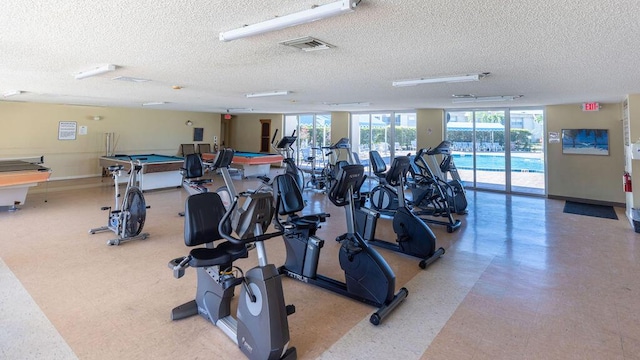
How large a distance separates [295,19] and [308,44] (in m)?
0.79

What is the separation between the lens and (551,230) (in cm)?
520

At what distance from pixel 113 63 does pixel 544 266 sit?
5683 millimetres

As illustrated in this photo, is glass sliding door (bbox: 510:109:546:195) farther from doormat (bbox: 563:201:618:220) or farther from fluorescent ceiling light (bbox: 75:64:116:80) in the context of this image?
fluorescent ceiling light (bbox: 75:64:116:80)

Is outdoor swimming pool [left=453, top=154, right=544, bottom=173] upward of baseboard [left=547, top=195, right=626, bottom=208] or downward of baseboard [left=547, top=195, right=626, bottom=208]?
upward

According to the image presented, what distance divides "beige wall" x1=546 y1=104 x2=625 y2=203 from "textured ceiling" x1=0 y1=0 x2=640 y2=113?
8.27 ft

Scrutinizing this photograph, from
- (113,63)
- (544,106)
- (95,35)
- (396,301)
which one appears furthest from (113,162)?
(544,106)

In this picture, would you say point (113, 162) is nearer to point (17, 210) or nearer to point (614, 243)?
point (17, 210)

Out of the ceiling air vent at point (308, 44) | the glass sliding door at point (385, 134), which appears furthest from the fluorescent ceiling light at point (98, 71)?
the glass sliding door at point (385, 134)

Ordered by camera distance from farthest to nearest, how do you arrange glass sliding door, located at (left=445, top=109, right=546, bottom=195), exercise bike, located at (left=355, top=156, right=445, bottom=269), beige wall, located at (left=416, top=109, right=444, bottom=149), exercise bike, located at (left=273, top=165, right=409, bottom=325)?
beige wall, located at (left=416, top=109, right=444, bottom=149) → glass sliding door, located at (left=445, top=109, right=546, bottom=195) → exercise bike, located at (left=355, top=156, right=445, bottom=269) → exercise bike, located at (left=273, top=165, right=409, bottom=325)

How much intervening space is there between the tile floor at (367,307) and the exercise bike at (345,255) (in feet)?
0.34

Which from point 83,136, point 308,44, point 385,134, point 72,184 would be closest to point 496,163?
point 385,134

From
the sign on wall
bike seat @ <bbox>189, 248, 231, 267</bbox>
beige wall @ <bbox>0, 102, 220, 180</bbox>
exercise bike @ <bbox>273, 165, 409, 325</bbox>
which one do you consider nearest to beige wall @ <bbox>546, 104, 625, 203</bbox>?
exercise bike @ <bbox>273, 165, 409, 325</bbox>

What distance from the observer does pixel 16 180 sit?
5.73m

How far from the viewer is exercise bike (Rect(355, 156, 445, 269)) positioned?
3869 millimetres
